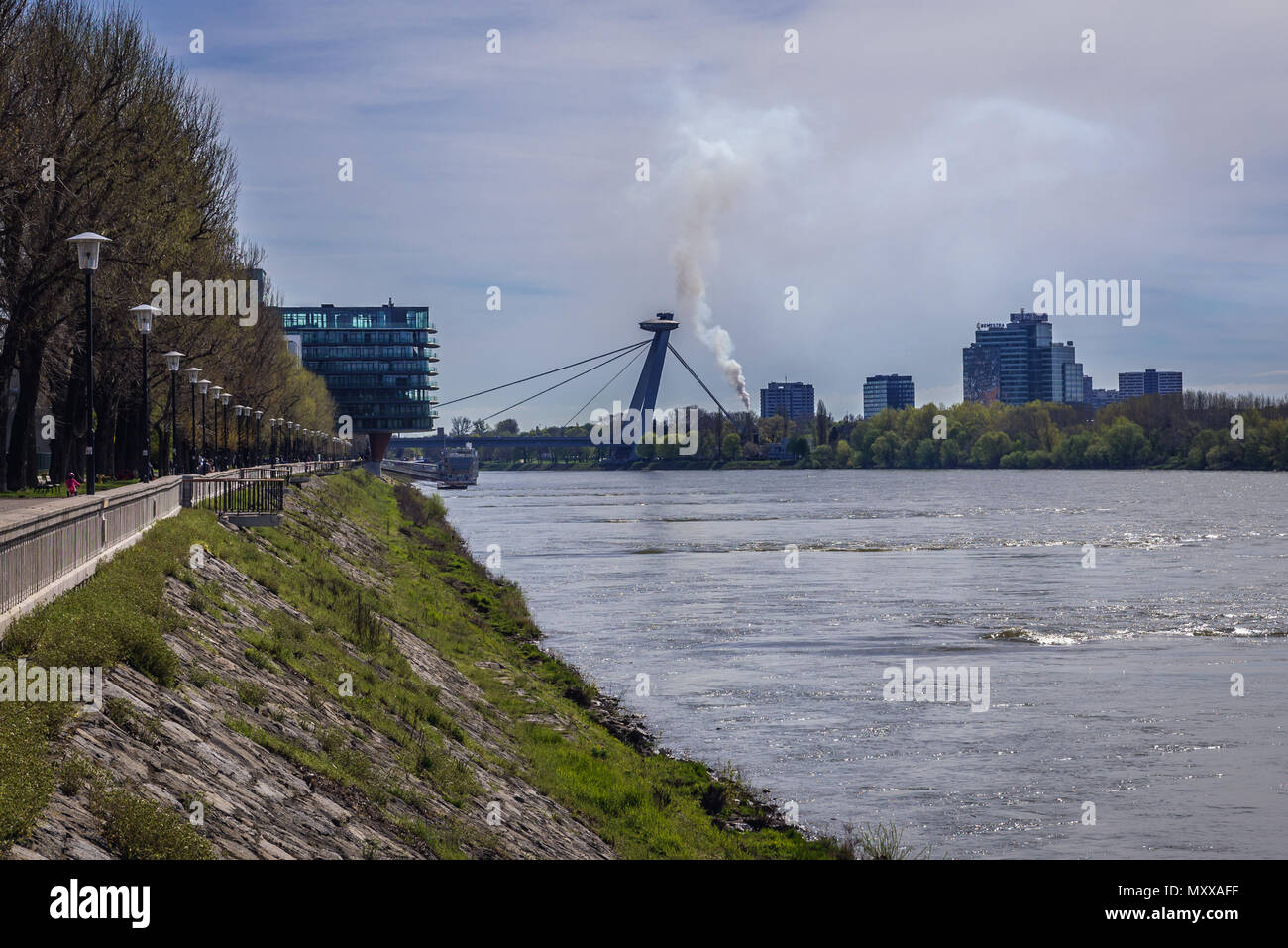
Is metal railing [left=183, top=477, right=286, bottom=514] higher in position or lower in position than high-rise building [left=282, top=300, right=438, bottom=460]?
lower

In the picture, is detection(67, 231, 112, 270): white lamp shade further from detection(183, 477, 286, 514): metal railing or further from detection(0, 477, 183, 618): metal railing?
detection(183, 477, 286, 514): metal railing

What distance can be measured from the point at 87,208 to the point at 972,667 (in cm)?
2757

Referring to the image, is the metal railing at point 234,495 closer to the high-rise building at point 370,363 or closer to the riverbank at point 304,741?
the riverbank at point 304,741

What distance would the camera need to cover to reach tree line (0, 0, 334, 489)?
36250 millimetres

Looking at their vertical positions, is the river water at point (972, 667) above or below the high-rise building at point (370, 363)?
below

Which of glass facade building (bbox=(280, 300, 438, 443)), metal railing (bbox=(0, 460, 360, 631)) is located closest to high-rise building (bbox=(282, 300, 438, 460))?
glass facade building (bbox=(280, 300, 438, 443))

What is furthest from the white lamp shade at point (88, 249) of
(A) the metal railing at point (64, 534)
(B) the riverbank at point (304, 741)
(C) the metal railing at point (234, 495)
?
(C) the metal railing at point (234, 495)

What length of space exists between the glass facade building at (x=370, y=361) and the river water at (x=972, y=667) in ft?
367

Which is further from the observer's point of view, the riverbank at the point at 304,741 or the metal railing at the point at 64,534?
the metal railing at the point at 64,534

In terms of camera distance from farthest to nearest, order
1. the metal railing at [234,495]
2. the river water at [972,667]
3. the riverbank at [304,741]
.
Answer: the metal railing at [234,495]
the river water at [972,667]
the riverbank at [304,741]

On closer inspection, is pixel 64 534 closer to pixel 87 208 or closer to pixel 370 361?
pixel 87 208

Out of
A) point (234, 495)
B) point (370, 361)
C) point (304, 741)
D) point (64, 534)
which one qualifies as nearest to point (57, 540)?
point (64, 534)

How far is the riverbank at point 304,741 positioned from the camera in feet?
34.9
